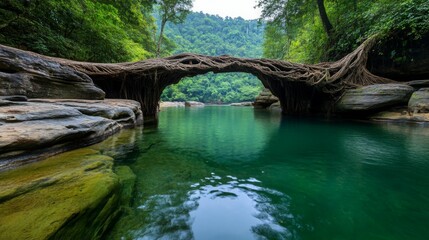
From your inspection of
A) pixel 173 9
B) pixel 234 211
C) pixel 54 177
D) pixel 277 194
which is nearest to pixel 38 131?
pixel 54 177

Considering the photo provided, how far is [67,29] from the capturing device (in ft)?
29.7

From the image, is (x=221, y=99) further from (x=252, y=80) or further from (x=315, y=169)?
(x=315, y=169)

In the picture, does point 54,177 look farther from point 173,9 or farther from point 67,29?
point 173,9

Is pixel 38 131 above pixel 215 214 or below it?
above

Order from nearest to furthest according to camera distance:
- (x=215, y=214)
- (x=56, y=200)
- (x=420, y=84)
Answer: (x=56, y=200) < (x=215, y=214) < (x=420, y=84)

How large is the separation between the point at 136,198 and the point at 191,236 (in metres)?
0.93

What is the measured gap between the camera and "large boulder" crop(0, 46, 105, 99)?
4.37 metres

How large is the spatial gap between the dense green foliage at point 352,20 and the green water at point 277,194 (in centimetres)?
851

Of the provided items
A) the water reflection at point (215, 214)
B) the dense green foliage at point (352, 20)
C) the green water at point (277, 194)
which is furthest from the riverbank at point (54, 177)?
the dense green foliage at point (352, 20)

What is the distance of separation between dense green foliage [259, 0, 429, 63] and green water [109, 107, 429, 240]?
8.51m

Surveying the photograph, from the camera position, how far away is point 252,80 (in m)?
62.5

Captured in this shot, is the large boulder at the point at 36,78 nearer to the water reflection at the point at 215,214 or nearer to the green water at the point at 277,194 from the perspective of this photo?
the green water at the point at 277,194

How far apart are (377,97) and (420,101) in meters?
1.48

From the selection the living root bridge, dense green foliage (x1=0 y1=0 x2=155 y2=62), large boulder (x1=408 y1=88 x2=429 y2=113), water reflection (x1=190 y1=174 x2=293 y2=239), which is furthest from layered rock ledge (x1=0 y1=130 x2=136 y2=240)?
large boulder (x1=408 y1=88 x2=429 y2=113)
